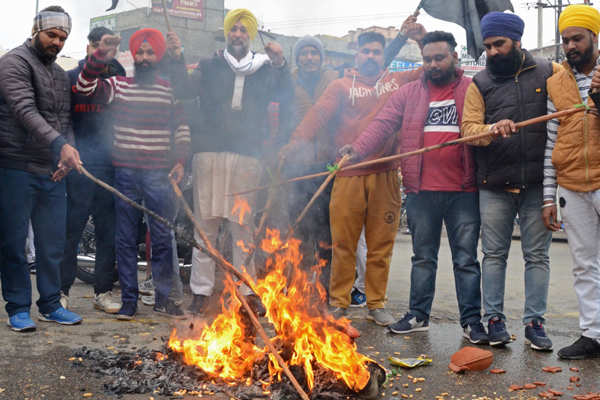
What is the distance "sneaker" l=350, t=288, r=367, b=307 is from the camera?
6043mm

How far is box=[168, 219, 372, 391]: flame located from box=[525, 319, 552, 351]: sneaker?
1.63 m

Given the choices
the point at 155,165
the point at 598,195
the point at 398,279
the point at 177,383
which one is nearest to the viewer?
the point at 177,383

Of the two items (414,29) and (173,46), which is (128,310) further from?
(414,29)

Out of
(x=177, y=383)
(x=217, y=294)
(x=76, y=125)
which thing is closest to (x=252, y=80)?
(x=76, y=125)

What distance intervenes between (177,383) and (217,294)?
2290 millimetres

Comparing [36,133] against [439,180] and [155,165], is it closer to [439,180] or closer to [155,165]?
[155,165]

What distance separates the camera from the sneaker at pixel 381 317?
5.06 meters

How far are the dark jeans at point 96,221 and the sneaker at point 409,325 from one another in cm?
265

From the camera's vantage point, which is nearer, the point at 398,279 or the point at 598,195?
the point at 598,195

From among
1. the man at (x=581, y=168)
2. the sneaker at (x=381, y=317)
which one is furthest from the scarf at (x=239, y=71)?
Answer: the man at (x=581, y=168)

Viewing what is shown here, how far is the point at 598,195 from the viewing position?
4020mm

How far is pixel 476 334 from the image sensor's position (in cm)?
450

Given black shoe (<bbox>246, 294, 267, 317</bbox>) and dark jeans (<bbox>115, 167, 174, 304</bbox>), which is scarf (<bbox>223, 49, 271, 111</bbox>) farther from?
black shoe (<bbox>246, 294, 267, 317</bbox>)

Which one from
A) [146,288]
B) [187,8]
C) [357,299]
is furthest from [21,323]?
[187,8]
